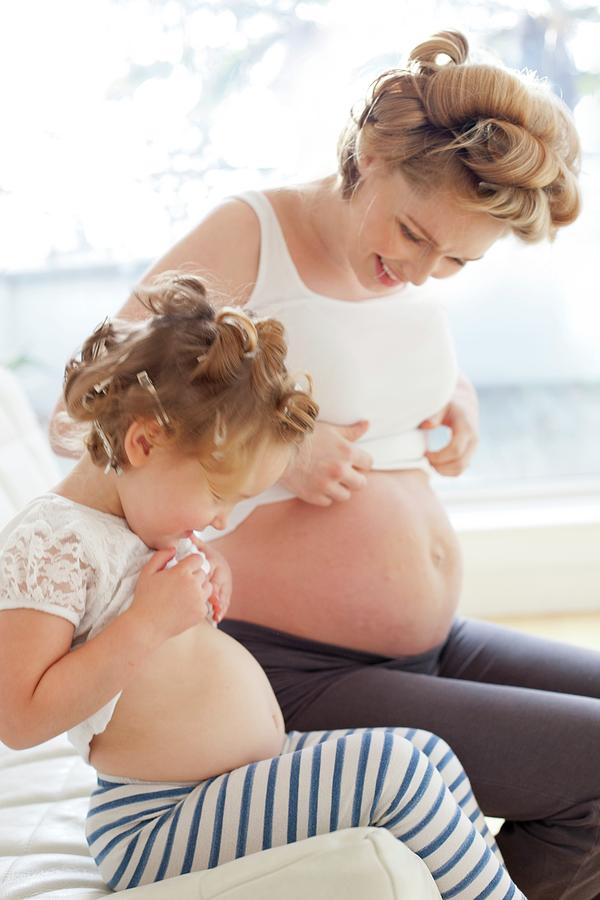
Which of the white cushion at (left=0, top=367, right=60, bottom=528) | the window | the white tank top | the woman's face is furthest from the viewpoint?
the window

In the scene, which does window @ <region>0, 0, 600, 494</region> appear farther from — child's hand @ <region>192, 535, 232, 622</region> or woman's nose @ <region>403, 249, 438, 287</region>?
child's hand @ <region>192, 535, 232, 622</region>

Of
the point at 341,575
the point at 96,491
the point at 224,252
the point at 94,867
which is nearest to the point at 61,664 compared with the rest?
the point at 96,491

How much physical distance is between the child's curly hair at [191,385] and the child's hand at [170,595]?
0.11 m

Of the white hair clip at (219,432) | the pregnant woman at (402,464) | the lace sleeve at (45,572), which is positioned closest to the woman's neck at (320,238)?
the pregnant woman at (402,464)

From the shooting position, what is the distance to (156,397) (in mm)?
949

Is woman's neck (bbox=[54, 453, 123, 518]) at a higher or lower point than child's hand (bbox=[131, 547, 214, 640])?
higher

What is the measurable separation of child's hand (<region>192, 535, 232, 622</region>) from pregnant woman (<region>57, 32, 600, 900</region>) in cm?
17

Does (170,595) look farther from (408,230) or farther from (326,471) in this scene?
(408,230)

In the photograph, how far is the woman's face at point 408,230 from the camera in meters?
1.25

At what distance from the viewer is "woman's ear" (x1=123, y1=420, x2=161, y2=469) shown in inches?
37.8

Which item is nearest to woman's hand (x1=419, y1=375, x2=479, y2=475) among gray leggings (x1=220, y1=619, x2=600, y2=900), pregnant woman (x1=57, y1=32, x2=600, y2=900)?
pregnant woman (x1=57, y1=32, x2=600, y2=900)

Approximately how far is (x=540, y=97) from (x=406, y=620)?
695 millimetres

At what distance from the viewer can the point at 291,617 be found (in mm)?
1318

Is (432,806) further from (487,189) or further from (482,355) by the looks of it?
(482,355)
